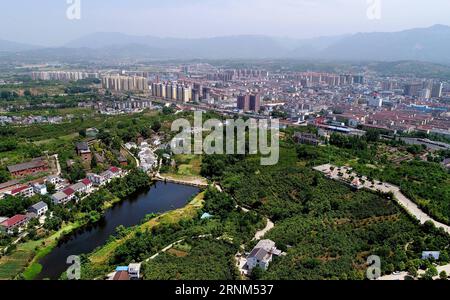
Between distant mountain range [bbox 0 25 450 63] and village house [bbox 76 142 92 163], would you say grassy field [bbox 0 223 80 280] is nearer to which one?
village house [bbox 76 142 92 163]

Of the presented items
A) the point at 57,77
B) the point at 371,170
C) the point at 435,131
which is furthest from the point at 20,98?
the point at 435,131

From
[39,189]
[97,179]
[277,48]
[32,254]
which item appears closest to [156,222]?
[32,254]

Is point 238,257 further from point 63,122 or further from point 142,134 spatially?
point 63,122

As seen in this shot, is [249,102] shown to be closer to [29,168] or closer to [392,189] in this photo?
[29,168]

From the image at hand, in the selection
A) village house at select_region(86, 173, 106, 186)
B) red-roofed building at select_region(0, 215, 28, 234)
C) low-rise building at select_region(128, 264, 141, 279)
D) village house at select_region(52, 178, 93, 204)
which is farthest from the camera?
village house at select_region(86, 173, 106, 186)

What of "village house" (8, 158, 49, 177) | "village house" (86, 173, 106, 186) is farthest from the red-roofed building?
"village house" (8, 158, 49, 177)

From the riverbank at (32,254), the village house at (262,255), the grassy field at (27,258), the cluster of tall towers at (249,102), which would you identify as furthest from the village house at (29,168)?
the cluster of tall towers at (249,102)
